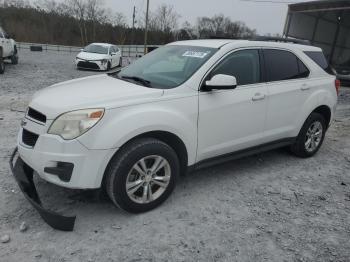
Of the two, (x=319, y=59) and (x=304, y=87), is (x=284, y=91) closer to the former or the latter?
(x=304, y=87)

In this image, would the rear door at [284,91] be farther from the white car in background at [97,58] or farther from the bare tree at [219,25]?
the bare tree at [219,25]

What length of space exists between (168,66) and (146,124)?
116 centimetres

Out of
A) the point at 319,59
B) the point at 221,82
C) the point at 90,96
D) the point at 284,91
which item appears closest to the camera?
the point at 90,96

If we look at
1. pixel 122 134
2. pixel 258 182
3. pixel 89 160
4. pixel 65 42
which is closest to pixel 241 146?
pixel 258 182

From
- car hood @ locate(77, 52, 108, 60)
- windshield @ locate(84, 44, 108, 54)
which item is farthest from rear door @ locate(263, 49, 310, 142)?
windshield @ locate(84, 44, 108, 54)

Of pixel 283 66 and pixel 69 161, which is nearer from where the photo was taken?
pixel 69 161

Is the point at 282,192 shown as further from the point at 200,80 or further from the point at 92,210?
the point at 92,210

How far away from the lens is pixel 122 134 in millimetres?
3094

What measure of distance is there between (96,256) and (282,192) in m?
2.32

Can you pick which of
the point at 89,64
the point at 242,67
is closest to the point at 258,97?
the point at 242,67

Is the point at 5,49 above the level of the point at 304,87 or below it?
below

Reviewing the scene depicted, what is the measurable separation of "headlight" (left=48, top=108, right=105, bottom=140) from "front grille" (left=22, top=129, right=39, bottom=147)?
11.0 inches

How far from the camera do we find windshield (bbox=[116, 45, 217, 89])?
149 inches

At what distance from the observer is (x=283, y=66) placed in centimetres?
460
